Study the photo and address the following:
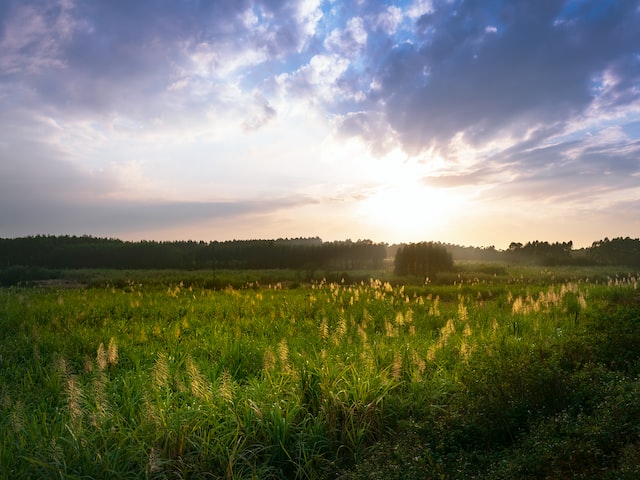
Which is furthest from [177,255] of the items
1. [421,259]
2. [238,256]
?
[421,259]

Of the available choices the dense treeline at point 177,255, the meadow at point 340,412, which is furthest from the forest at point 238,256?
the meadow at point 340,412

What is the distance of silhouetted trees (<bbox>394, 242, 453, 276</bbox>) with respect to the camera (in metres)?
38.7

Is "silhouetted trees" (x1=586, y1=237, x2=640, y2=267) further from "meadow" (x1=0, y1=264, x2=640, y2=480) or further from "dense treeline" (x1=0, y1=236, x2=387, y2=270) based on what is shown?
"meadow" (x1=0, y1=264, x2=640, y2=480)

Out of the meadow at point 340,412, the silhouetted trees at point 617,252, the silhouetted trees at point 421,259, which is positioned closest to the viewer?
the meadow at point 340,412

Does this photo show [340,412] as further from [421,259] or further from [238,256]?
[238,256]

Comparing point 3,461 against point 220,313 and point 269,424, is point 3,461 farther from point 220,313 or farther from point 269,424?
point 220,313

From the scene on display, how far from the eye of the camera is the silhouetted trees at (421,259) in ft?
127

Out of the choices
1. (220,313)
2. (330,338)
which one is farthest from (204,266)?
(330,338)

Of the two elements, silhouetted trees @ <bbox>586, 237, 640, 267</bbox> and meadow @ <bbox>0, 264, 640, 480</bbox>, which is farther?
silhouetted trees @ <bbox>586, 237, 640, 267</bbox>

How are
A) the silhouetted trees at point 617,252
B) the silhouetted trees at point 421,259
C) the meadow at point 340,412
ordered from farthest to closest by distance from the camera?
the silhouetted trees at point 617,252 → the silhouetted trees at point 421,259 → the meadow at point 340,412

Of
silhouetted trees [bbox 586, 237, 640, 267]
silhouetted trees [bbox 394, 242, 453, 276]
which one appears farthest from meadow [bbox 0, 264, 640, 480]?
silhouetted trees [bbox 586, 237, 640, 267]

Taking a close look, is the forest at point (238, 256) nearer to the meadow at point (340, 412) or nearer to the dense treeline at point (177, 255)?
the dense treeline at point (177, 255)

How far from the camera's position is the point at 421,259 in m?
38.9

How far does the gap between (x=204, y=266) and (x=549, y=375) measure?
6556 cm
